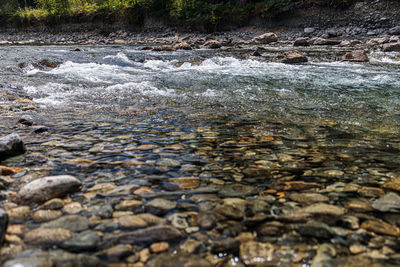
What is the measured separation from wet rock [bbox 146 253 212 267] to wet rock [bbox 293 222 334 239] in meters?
0.58

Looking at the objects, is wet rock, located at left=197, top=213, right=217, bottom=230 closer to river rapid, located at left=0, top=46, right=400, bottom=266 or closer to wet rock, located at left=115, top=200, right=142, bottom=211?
river rapid, located at left=0, top=46, right=400, bottom=266

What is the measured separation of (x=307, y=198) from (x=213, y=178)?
71 cm

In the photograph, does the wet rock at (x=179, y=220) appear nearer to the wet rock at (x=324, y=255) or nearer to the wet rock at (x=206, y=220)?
the wet rock at (x=206, y=220)

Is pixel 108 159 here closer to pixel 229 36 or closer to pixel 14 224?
pixel 14 224

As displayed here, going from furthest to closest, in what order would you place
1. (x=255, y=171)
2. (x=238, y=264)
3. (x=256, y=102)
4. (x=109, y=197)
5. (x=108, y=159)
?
(x=256, y=102)
(x=108, y=159)
(x=255, y=171)
(x=109, y=197)
(x=238, y=264)

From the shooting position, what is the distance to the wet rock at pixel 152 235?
4.83 feet

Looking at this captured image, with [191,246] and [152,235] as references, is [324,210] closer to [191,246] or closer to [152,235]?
[191,246]

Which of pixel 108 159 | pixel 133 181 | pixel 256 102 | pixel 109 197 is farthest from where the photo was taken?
pixel 256 102

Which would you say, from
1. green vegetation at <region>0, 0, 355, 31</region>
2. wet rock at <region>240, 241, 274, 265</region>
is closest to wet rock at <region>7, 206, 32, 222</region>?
wet rock at <region>240, 241, 274, 265</region>

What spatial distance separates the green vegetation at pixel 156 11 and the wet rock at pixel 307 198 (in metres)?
26.0

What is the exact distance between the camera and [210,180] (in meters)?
2.17

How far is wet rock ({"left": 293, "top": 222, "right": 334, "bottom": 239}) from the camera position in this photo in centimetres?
151

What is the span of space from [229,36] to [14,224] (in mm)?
24014

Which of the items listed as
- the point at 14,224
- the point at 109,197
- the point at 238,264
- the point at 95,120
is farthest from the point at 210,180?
the point at 95,120
